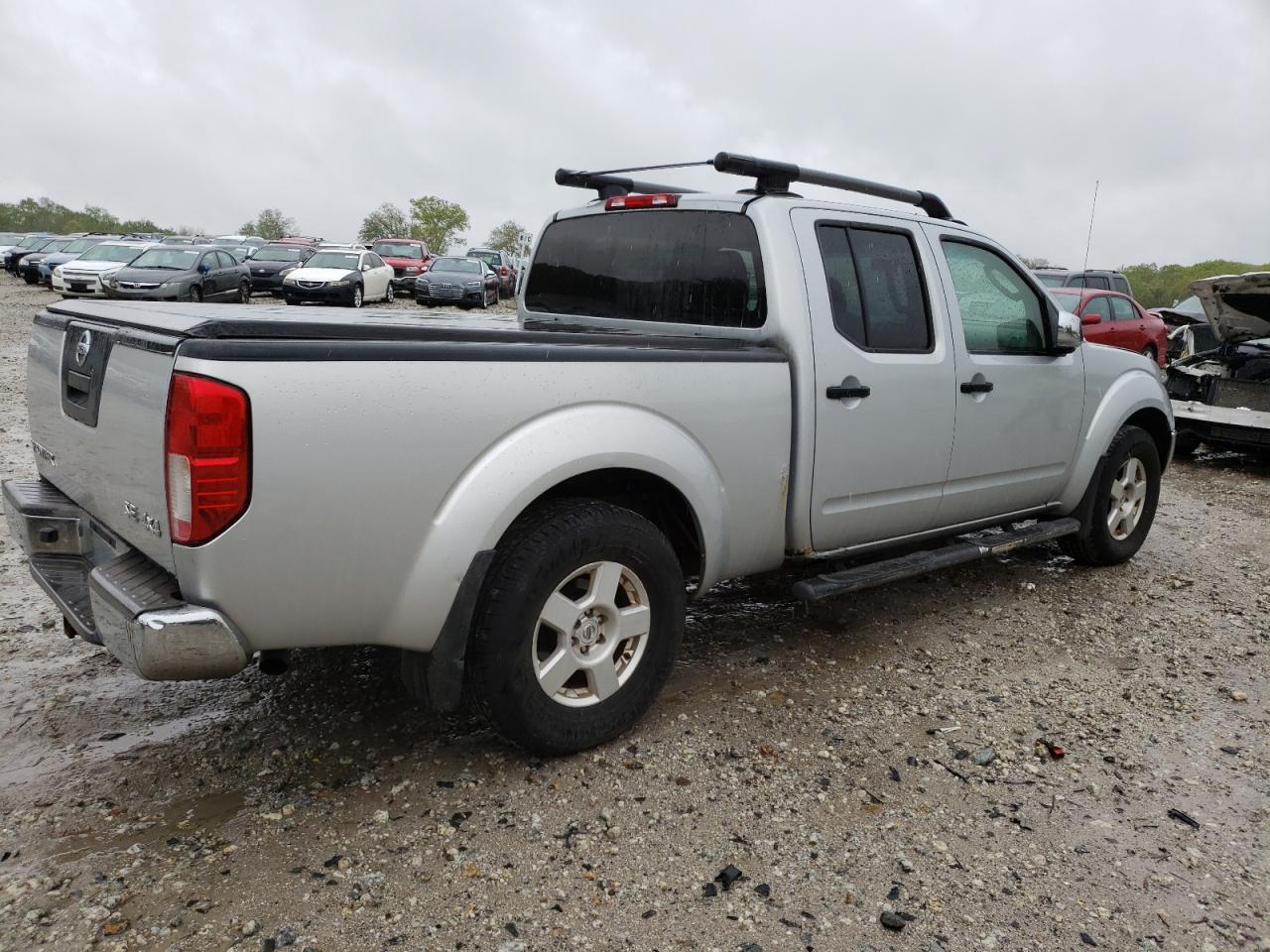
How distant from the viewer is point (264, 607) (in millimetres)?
2459

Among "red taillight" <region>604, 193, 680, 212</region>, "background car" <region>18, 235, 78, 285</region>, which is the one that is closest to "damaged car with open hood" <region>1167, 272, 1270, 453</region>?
"red taillight" <region>604, 193, 680, 212</region>

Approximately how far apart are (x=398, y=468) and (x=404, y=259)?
2763cm

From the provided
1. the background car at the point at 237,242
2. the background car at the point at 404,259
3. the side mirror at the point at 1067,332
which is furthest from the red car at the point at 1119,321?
the background car at the point at 237,242

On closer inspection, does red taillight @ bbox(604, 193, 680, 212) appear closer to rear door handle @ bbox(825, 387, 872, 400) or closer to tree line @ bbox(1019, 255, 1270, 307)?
rear door handle @ bbox(825, 387, 872, 400)

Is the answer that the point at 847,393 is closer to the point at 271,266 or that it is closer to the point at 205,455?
the point at 205,455

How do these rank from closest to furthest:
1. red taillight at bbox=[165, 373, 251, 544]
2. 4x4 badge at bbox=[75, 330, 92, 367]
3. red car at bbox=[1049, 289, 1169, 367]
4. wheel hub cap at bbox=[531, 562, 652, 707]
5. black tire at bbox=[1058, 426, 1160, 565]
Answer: red taillight at bbox=[165, 373, 251, 544], 4x4 badge at bbox=[75, 330, 92, 367], wheel hub cap at bbox=[531, 562, 652, 707], black tire at bbox=[1058, 426, 1160, 565], red car at bbox=[1049, 289, 1169, 367]

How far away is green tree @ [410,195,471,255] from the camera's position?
91688mm

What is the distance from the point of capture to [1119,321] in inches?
596

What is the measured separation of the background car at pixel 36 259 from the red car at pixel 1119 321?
2770cm

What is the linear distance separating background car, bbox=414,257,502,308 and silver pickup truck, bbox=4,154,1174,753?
20197mm

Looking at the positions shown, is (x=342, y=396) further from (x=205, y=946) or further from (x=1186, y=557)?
(x=1186, y=557)

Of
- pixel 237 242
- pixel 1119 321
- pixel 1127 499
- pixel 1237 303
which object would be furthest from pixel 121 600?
pixel 237 242

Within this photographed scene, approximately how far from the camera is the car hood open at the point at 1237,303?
8570 millimetres

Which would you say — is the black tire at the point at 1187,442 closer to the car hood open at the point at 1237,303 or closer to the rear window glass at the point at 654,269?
the car hood open at the point at 1237,303
